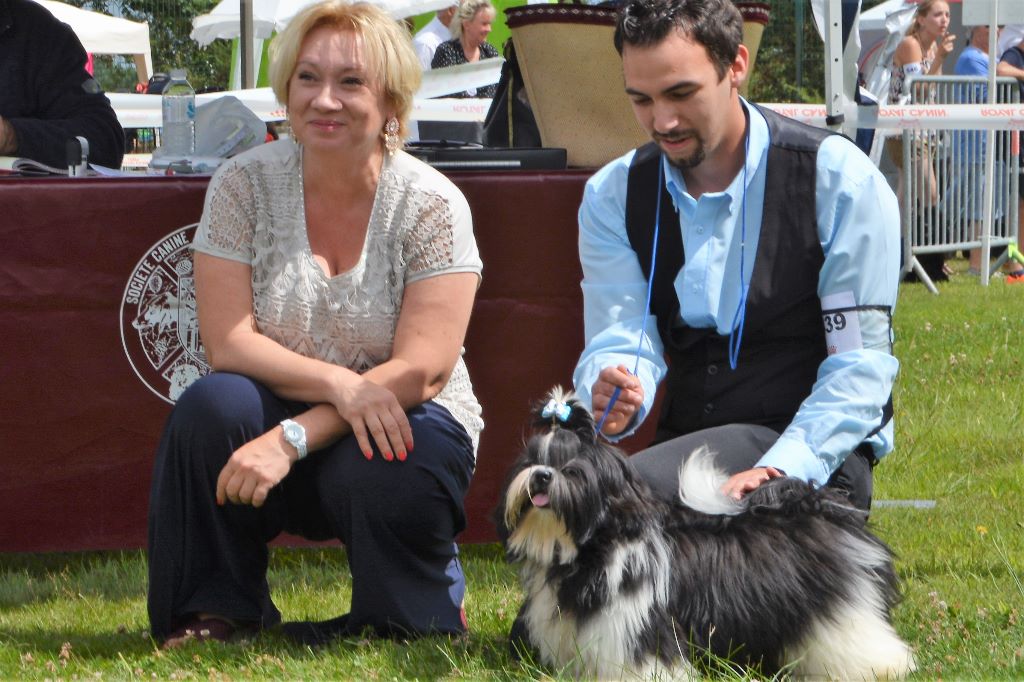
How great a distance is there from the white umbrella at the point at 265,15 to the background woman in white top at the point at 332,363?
5751 mm

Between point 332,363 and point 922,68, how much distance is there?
791 centimetres

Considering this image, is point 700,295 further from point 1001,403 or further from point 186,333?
point 1001,403

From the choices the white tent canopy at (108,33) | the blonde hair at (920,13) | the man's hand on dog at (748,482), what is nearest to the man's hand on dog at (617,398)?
the man's hand on dog at (748,482)

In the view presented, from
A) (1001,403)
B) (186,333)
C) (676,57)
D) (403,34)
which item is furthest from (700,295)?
(1001,403)

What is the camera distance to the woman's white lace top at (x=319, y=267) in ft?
10.1

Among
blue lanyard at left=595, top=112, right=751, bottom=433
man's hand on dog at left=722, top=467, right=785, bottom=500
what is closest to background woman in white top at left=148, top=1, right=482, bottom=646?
blue lanyard at left=595, top=112, right=751, bottom=433

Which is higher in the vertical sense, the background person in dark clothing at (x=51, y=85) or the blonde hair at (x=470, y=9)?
the blonde hair at (x=470, y=9)

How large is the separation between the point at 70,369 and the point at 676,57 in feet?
6.16

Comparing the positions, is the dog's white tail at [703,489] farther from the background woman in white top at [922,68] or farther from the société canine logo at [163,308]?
the background woman in white top at [922,68]

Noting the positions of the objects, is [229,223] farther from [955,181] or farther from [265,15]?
[265,15]

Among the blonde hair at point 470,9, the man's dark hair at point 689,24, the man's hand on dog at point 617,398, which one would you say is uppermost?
the blonde hair at point 470,9

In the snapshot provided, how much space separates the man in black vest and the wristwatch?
23.1 inches

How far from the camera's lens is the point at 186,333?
3.63 metres

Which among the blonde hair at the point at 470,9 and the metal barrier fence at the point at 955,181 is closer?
the blonde hair at the point at 470,9
